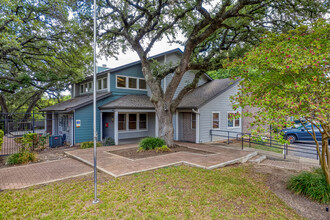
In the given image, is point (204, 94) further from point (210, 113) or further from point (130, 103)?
point (130, 103)

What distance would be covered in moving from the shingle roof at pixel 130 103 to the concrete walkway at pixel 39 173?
4.66 metres

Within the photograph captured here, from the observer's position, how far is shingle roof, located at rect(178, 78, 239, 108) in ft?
43.5

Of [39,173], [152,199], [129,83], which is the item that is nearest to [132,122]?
[129,83]

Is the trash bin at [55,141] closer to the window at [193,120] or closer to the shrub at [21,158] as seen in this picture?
the shrub at [21,158]

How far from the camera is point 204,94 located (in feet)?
48.2

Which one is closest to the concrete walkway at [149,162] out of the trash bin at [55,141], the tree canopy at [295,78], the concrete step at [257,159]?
the concrete step at [257,159]

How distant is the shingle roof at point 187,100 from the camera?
40.5 feet

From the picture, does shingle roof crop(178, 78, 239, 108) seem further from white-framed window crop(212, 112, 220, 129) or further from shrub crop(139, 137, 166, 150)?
shrub crop(139, 137, 166, 150)

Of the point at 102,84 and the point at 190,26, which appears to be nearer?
the point at 190,26

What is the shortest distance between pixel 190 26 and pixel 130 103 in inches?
249

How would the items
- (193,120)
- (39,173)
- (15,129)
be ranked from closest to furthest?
(39,173) → (193,120) → (15,129)

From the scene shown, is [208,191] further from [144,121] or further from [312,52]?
[144,121]

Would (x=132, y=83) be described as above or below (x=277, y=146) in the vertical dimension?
above

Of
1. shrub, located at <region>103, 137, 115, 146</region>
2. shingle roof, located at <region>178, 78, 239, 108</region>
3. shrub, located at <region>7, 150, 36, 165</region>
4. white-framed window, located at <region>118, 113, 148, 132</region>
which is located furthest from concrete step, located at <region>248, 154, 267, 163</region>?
shrub, located at <region>7, 150, 36, 165</region>
